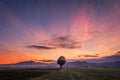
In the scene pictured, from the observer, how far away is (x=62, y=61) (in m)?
169
